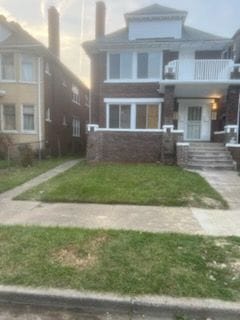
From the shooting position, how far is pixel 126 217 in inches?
267

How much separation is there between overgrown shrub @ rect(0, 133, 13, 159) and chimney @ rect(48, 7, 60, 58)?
312 inches

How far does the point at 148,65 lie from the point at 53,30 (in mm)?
8818

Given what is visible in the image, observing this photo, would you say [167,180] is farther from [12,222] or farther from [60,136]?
[60,136]

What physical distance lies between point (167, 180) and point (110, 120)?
877 centimetres

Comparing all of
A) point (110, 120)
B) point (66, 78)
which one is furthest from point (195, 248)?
point (66, 78)

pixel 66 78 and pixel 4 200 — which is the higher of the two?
pixel 66 78

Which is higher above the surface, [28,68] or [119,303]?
[28,68]

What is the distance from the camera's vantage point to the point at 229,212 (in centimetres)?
730

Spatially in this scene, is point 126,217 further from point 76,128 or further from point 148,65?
point 76,128

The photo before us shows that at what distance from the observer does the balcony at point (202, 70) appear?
15969 millimetres

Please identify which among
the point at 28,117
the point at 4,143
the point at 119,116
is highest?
the point at 119,116

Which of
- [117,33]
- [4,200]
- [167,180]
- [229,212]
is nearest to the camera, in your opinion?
[229,212]

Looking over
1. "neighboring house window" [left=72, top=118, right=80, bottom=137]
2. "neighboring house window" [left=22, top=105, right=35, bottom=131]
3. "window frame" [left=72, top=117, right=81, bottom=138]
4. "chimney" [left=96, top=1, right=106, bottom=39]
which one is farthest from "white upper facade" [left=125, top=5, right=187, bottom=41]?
"neighboring house window" [left=72, top=118, right=80, bottom=137]

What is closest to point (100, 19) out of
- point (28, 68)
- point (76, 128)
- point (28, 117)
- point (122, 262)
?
point (28, 68)
